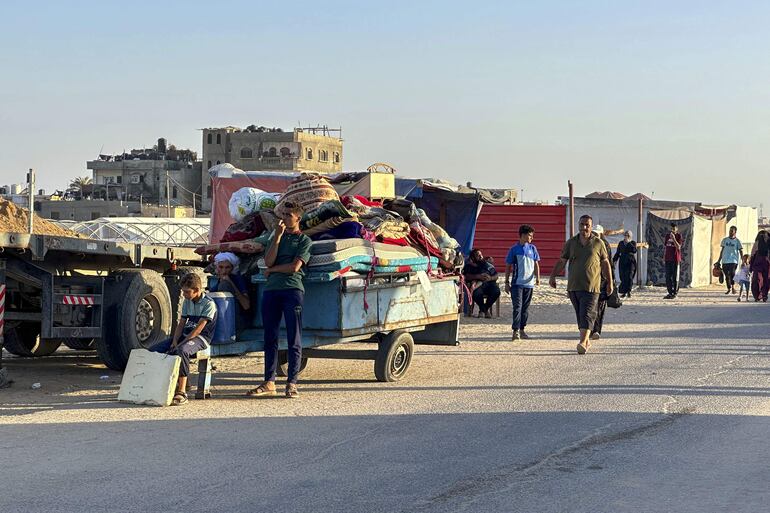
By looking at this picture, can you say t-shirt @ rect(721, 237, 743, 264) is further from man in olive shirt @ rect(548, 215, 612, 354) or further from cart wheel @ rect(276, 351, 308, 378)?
cart wheel @ rect(276, 351, 308, 378)

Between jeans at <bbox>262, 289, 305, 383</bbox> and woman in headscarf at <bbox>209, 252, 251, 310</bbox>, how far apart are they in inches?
20.4

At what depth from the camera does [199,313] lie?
10922 mm

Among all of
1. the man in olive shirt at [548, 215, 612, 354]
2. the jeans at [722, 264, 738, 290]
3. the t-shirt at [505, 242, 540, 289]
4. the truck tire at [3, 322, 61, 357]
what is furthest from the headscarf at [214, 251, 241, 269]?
the jeans at [722, 264, 738, 290]

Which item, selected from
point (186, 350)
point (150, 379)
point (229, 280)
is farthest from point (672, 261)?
point (150, 379)

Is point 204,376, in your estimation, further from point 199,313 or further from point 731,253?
point 731,253

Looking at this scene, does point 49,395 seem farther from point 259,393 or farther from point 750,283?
point 750,283

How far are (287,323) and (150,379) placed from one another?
58.2 inches

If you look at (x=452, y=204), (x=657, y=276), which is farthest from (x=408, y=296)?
(x=657, y=276)

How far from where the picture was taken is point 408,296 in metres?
12.8

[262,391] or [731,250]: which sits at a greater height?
[731,250]

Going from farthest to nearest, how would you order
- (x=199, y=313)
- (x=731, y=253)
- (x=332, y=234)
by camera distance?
(x=731, y=253) → (x=332, y=234) → (x=199, y=313)

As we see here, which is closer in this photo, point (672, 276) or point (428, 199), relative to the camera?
point (428, 199)

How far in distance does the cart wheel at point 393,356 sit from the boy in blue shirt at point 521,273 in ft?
16.1

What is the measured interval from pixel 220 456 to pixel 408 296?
4.98 metres
